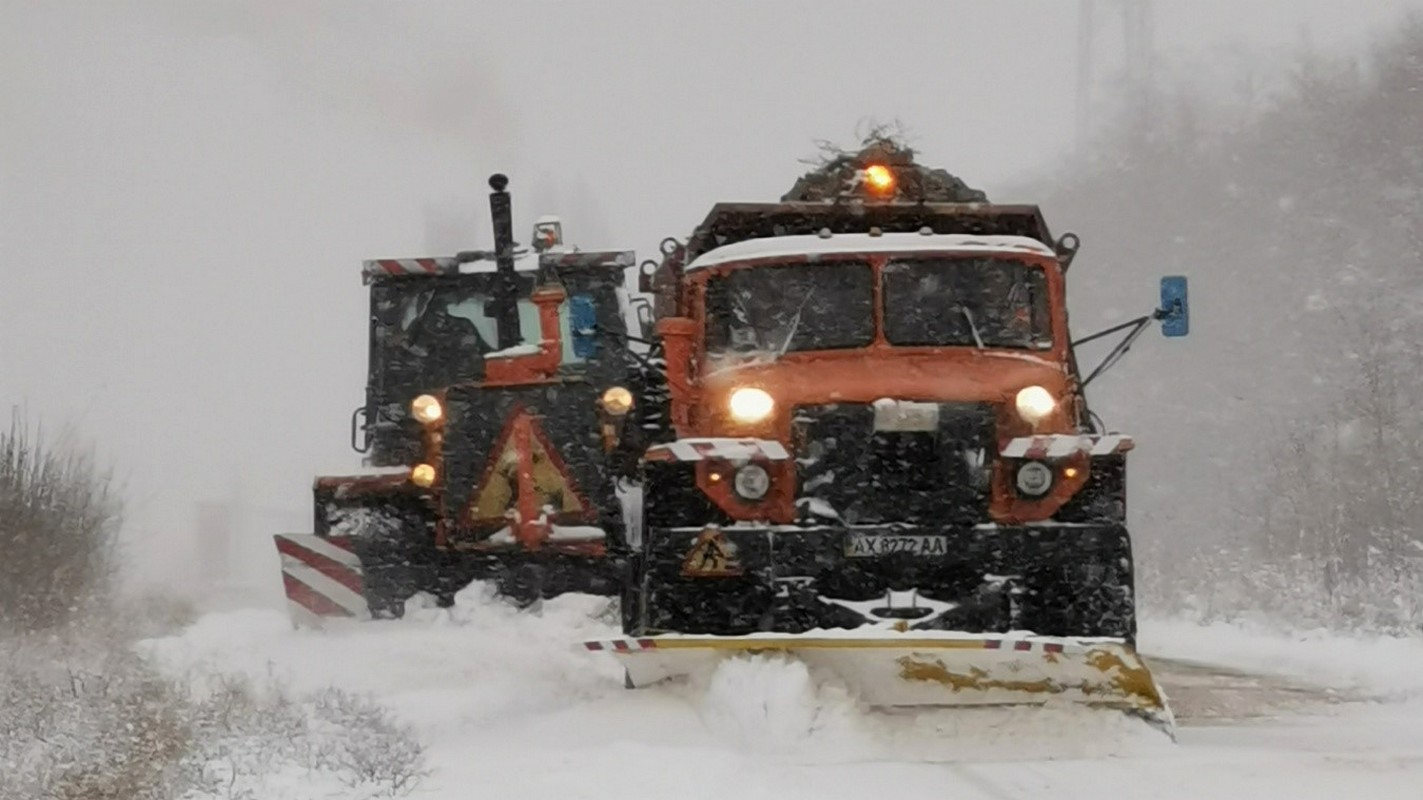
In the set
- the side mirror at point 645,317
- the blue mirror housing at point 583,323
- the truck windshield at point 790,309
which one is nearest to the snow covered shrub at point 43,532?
A: the side mirror at point 645,317

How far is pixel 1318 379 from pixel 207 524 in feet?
86.7

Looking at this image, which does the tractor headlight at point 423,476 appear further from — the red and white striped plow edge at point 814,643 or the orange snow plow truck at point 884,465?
the red and white striped plow edge at point 814,643

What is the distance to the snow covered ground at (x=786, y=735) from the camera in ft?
19.6

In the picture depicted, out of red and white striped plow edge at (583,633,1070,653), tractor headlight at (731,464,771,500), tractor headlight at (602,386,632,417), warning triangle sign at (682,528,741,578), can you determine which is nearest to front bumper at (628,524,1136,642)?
warning triangle sign at (682,528,741,578)

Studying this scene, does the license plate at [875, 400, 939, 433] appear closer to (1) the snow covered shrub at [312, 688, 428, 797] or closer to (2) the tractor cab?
(1) the snow covered shrub at [312, 688, 428, 797]

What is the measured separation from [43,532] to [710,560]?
24.5 ft

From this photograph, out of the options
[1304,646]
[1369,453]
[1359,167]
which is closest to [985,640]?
[1304,646]

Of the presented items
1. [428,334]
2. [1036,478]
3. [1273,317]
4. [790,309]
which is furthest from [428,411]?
[1273,317]

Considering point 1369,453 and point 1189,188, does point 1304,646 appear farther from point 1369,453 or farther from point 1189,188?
point 1189,188

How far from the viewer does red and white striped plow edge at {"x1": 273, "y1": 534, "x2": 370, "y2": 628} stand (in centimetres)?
1110

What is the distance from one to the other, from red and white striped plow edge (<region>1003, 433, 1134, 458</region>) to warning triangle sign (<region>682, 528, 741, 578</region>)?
1.37 metres

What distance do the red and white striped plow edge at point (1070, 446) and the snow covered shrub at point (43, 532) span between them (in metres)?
7.84

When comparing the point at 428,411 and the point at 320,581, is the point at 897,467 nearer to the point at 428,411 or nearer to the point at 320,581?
the point at 428,411

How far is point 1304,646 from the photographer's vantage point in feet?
42.4
